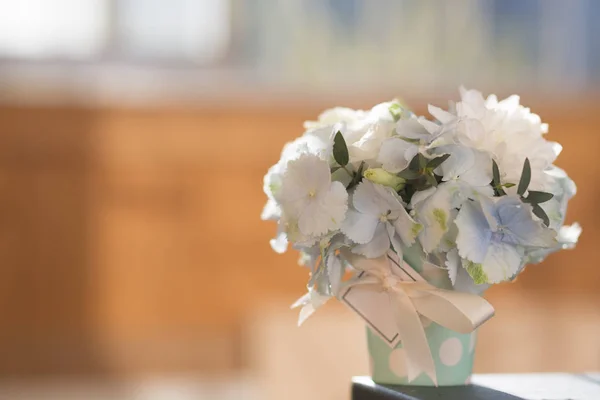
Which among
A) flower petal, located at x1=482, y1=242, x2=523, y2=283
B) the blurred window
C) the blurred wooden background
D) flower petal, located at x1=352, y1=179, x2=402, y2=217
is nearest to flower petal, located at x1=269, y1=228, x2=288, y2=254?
flower petal, located at x1=352, y1=179, x2=402, y2=217

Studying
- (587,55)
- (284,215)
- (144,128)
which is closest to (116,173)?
(144,128)

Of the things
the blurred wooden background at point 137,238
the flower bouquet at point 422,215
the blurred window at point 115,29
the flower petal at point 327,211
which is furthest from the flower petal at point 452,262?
the blurred window at point 115,29

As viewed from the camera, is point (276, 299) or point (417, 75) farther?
point (417, 75)

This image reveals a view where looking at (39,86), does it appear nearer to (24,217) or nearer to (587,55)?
(24,217)

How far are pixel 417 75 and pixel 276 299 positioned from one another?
108 centimetres

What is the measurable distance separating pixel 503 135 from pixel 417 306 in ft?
0.63

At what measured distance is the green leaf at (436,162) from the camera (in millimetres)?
822

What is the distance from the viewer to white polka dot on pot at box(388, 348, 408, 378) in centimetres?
93

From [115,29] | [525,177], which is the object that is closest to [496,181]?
[525,177]

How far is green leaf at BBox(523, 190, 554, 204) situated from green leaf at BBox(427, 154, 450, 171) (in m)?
0.09

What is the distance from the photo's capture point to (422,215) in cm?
83

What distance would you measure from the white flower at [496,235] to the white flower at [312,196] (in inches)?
4.5

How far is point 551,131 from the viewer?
11.0 feet

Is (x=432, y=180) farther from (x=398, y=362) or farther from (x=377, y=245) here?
(x=398, y=362)
